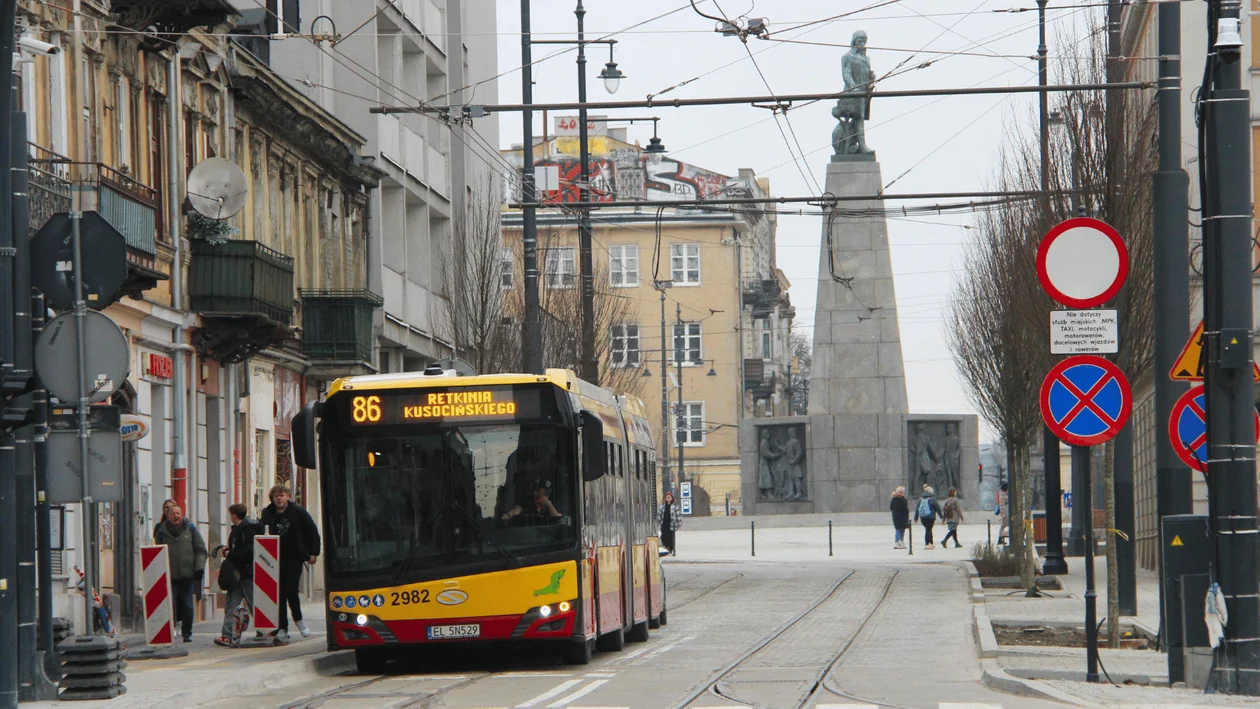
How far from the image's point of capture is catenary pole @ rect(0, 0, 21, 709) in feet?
45.0

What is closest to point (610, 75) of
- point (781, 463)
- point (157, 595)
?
point (157, 595)

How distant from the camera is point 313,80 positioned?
3962 centimetres

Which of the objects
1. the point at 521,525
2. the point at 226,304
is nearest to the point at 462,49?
the point at 226,304

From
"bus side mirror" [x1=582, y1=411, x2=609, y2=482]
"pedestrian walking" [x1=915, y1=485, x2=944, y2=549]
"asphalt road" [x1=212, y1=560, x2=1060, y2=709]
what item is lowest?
"pedestrian walking" [x1=915, y1=485, x2=944, y2=549]

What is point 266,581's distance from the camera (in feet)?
73.7

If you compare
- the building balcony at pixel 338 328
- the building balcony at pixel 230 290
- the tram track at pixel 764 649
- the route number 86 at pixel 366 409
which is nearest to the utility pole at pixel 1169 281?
the tram track at pixel 764 649

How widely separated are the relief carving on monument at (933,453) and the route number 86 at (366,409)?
1658 inches

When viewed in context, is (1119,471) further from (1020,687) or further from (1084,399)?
(1084,399)

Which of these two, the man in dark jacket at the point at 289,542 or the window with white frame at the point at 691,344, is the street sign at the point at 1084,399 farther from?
the window with white frame at the point at 691,344

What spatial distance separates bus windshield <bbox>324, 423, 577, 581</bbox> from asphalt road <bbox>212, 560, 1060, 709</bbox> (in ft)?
3.46

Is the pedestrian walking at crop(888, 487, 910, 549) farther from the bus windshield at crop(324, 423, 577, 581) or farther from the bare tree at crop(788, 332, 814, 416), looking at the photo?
the bare tree at crop(788, 332, 814, 416)

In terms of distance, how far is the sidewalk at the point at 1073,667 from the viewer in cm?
1396

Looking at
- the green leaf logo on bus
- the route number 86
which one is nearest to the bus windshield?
the route number 86

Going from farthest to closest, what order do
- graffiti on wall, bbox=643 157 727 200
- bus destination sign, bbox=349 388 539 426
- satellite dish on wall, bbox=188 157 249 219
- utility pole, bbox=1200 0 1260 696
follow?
graffiti on wall, bbox=643 157 727 200
satellite dish on wall, bbox=188 157 249 219
bus destination sign, bbox=349 388 539 426
utility pole, bbox=1200 0 1260 696
